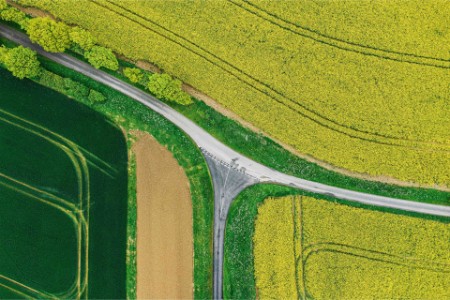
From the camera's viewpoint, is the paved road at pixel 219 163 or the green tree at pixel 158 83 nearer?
the green tree at pixel 158 83

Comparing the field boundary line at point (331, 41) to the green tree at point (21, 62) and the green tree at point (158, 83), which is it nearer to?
the green tree at point (158, 83)

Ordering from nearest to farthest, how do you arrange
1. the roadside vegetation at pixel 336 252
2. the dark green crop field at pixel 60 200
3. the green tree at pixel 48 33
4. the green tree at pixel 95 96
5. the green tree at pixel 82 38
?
the green tree at pixel 48 33, the green tree at pixel 82 38, the roadside vegetation at pixel 336 252, the green tree at pixel 95 96, the dark green crop field at pixel 60 200

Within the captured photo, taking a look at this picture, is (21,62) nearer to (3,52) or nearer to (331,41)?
(3,52)

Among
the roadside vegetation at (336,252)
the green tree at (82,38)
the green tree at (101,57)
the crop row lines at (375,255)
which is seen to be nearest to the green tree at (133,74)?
the green tree at (101,57)

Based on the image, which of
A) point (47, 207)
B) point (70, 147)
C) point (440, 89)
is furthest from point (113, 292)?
point (440, 89)

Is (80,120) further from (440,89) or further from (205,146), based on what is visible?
(440,89)

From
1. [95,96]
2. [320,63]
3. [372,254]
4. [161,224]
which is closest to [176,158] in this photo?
[161,224]
